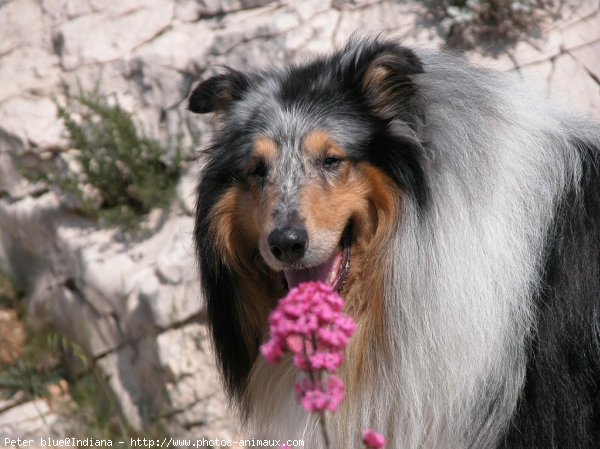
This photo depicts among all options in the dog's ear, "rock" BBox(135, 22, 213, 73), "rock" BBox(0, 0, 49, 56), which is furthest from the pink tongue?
"rock" BBox(0, 0, 49, 56)

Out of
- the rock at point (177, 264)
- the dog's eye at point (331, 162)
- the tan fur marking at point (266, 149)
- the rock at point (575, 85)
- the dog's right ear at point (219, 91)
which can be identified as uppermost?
the dog's right ear at point (219, 91)

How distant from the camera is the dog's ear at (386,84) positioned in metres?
3.22

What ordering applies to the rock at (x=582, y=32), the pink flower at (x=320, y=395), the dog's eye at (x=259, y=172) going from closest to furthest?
the pink flower at (x=320, y=395)
the dog's eye at (x=259, y=172)
the rock at (x=582, y=32)

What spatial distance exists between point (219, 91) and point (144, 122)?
8.66ft

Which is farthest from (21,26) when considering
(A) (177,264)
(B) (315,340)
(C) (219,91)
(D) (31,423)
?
(B) (315,340)

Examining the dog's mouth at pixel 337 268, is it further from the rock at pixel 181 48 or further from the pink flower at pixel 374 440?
the rock at pixel 181 48

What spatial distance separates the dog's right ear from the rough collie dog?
24cm

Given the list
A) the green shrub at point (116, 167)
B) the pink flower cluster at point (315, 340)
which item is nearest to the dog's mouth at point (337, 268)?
the pink flower cluster at point (315, 340)

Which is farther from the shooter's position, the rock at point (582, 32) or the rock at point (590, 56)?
the rock at point (582, 32)

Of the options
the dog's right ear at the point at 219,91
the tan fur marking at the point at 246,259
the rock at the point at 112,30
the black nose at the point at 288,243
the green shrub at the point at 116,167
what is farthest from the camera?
the rock at the point at 112,30

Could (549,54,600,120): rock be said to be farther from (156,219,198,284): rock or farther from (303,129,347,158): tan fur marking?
(303,129,347,158): tan fur marking

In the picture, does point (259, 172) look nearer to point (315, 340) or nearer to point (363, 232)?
point (363, 232)

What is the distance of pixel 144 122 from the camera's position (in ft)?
20.1

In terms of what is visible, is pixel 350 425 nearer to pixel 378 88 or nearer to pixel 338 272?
pixel 338 272
